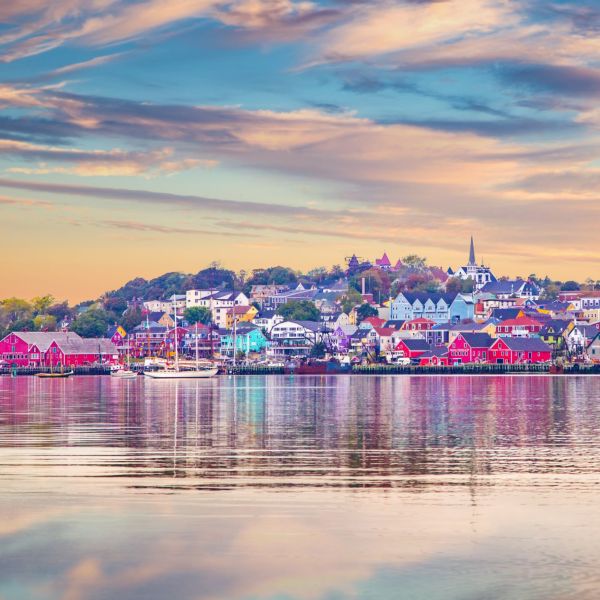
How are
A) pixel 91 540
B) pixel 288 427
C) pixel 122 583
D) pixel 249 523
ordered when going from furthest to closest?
pixel 288 427
pixel 249 523
pixel 91 540
pixel 122 583

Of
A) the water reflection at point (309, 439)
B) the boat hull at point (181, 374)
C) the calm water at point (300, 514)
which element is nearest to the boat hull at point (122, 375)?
the boat hull at point (181, 374)

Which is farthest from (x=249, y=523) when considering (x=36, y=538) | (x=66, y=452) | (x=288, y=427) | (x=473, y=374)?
(x=473, y=374)

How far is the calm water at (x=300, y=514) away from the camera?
67.2 ft

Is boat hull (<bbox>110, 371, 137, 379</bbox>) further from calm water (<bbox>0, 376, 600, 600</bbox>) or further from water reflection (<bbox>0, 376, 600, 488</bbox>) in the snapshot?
calm water (<bbox>0, 376, 600, 600</bbox>)

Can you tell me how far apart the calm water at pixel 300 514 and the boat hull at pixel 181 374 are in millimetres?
122543

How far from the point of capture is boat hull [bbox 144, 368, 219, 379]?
17512 centimetres

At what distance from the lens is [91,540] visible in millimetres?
24203

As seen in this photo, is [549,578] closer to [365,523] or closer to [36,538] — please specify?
[365,523]

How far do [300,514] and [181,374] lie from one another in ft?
500

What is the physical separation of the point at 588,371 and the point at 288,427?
14815 centimetres

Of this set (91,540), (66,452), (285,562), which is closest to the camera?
(285,562)

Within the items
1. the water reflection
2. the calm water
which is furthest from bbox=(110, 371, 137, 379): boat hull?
the calm water

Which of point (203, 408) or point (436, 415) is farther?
point (203, 408)

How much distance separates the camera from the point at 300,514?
88.7 ft
